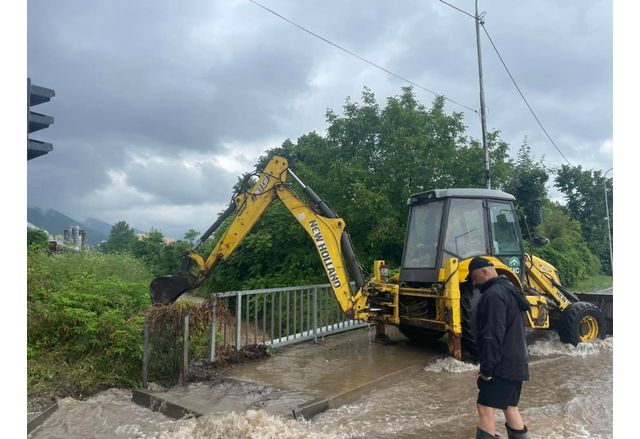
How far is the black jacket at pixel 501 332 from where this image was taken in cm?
406

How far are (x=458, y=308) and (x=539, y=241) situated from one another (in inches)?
108

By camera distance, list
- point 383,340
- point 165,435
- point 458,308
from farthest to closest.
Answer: point 383,340 < point 458,308 < point 165,435

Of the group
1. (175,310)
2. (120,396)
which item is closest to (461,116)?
(175,310)

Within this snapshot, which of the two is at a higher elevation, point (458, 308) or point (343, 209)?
point (343, 209)

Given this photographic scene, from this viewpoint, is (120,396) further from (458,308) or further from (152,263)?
(152,263)

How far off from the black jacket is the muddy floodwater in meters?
1.19

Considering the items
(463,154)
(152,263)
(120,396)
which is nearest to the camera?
(120,396)

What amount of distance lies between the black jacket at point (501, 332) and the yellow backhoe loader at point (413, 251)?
3481 mm

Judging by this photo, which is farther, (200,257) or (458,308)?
(200,257)

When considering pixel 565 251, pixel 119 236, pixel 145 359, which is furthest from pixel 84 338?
pixel 119 236

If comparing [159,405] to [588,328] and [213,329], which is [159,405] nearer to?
[213,329]

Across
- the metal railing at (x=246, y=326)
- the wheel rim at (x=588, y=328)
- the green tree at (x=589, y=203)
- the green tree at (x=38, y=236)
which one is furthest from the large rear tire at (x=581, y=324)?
the green tree at (x=589, y=203)

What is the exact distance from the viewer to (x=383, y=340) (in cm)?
941

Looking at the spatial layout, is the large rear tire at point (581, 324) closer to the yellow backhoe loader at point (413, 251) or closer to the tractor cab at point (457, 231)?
the yellow backhoe loader at point (413, 251)
